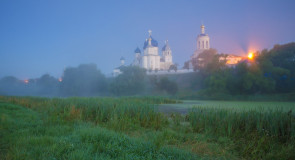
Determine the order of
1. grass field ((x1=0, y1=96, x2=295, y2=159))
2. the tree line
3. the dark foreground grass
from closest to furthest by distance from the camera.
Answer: the dark foreground grass → grass field ((x1=0, y1=96, x2=295, y2=159)) → the tree line

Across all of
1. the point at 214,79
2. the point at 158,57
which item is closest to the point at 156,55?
the point at 158,57

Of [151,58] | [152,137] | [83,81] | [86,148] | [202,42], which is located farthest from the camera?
[151,58]

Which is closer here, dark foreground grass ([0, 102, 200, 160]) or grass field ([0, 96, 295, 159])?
dark foreground grass ([0, 102, 200, 160])

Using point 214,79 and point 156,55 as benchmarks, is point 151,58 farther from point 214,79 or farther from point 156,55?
point 214,79

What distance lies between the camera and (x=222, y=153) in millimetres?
4801

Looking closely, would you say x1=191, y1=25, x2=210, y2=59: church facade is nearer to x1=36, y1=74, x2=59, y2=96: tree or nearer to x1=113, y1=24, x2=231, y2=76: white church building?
x1=113, y1=24, x2=231, y2=76: white church building

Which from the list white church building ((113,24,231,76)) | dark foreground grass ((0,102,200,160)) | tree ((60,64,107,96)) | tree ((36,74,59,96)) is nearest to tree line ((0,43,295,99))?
tree ((60,64,107,96))

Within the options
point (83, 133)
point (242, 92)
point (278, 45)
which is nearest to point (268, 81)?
point (242, 92)

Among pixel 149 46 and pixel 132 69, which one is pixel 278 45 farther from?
pixel 149 46

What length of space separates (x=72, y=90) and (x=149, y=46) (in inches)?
1012

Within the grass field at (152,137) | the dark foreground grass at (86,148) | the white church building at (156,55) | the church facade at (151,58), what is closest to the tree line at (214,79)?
the white church building at (156,55)

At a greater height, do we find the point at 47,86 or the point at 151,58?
the point at 151,58

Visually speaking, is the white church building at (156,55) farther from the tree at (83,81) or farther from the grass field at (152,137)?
the grass field at (152,137)

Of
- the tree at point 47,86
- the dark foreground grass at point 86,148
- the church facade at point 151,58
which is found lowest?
the dark foreground grass at point 86,148
